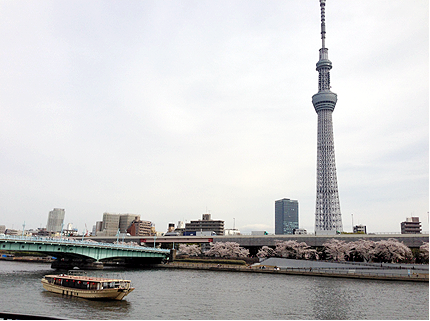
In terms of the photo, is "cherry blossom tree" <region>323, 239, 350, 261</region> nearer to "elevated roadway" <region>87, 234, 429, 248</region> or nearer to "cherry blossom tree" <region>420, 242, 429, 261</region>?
"elevated roadway" <region>87, 234, 429, 248</region>

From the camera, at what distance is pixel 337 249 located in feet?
359

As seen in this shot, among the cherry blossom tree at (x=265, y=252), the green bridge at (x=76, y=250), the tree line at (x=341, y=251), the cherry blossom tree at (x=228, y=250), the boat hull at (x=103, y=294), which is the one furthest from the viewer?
the cherry blossom tree at (x=228, y=250)

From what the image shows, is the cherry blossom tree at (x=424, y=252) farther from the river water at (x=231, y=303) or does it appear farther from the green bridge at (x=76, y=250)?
the green bridge at (x=76, y=250)

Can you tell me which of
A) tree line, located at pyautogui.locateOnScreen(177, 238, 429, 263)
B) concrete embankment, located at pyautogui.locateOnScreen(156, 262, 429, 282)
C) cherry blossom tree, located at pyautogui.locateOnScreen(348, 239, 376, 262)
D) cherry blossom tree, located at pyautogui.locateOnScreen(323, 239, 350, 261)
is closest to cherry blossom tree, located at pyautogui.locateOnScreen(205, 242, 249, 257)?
tree line, located at pyautogui.locateOnScreen(177, 238, 429, 263)

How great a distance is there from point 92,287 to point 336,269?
Result: 207ft

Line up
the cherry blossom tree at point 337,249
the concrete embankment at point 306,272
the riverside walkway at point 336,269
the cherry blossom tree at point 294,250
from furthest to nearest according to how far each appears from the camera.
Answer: the cherry blossom tree at point 294,250
the cherry blossom tree at point 337,249
the riverside walkway at point 336,269
the concrete embankment at point 306,272

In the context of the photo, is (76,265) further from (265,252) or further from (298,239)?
(298,239)

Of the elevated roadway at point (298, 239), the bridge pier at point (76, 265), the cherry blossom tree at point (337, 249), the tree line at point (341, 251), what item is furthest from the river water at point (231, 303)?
the elevated roadway at point (298, 239)

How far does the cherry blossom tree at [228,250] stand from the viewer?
402 ft

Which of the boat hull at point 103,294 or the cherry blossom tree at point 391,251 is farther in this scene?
the cherry blossom tree at point 391,251

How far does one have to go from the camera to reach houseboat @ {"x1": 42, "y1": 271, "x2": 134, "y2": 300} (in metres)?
46.3

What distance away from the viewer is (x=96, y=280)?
4784 cm

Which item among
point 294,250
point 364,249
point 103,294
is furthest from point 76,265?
point 364,249

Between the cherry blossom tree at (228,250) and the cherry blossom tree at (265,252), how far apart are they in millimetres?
4916
